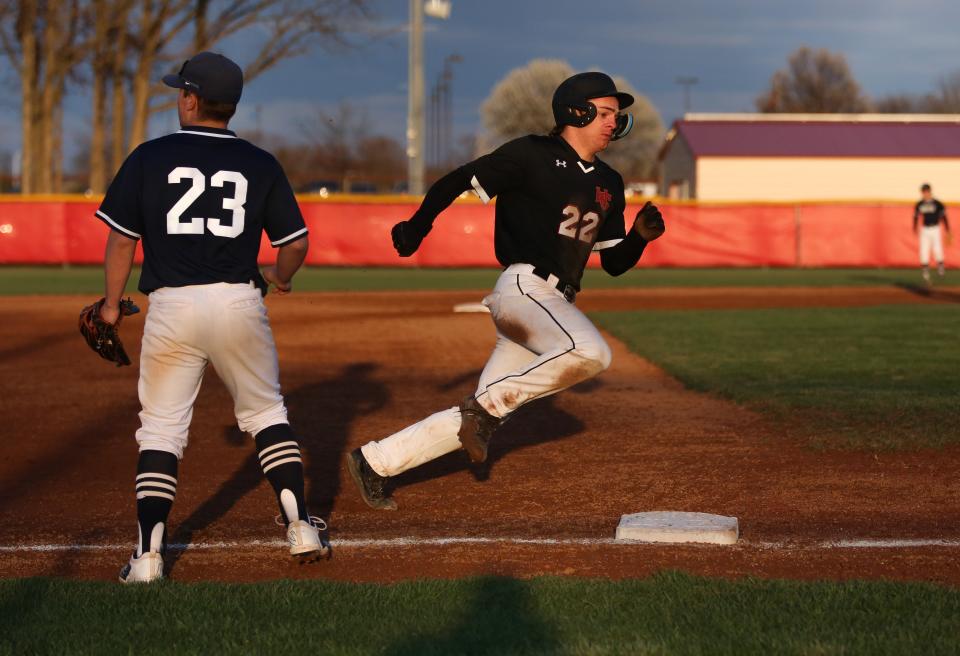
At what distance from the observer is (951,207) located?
30656 mm

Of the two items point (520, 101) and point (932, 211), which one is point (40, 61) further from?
point (520, 101)

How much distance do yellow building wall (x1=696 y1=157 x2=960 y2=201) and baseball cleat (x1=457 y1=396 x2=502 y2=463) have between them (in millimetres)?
44771

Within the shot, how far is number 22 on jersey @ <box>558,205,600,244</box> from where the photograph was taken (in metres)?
5.32

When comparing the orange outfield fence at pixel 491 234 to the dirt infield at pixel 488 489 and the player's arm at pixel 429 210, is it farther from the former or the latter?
the player's arm at pixel 429 210

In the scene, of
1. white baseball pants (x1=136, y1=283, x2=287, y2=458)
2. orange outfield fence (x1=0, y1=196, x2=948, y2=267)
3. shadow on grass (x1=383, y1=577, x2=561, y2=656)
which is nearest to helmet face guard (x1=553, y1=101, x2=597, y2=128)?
white baseball pants (x1=136, y1=283, x2=287, y2=458)

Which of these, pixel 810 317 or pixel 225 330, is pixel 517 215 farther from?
pixel 810 317

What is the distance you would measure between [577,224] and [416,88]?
2633cm

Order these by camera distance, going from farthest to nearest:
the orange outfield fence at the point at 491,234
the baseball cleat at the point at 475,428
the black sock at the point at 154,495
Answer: the orange outfield fence at the point at 491,234 → the baseball cleat at the point at 475,428 → the black sock at the point at 154,495

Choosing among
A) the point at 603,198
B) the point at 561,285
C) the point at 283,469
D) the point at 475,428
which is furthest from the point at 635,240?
the point at 283,469

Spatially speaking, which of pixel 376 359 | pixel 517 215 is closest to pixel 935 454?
pixel 517 215

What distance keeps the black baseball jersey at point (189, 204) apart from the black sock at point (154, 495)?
2.12 feet

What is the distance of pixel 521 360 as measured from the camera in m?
5.48

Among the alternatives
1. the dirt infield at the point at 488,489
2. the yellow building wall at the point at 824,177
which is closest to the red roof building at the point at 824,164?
the yellow building wall at the point at 824,177

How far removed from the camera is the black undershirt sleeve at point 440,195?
16.7ft
